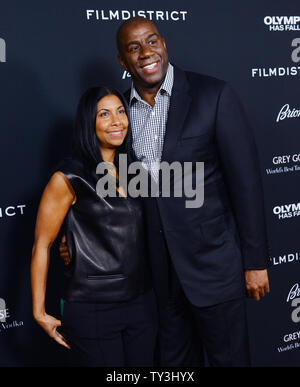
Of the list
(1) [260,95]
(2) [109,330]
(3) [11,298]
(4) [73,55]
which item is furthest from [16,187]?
(1) [260,95]

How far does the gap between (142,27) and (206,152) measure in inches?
19.8

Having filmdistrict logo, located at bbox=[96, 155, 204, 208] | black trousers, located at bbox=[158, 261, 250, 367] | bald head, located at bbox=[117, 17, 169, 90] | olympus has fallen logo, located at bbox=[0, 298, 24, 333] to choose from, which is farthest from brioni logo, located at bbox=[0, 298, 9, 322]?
bald head, located at bbox=[117, 17, 169, 90]

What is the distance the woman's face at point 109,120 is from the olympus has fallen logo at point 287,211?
4.51ft

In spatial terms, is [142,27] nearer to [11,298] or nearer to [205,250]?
[205,250]

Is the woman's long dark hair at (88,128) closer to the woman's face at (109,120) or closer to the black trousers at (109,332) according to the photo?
the woman's face at (109,120)

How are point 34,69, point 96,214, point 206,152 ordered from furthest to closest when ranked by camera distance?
point 34,69
point 206,152
point 96,214

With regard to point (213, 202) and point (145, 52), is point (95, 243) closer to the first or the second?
point (213, 202)

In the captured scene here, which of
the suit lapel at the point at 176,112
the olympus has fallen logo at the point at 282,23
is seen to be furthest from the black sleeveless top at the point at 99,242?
the olympus has fallen logo at the point at 282,23

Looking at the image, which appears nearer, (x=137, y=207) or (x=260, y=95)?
(x=137, y=207)

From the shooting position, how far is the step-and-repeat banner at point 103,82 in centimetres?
206

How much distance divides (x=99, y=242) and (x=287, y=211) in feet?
4.79

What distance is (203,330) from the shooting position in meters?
1.84
